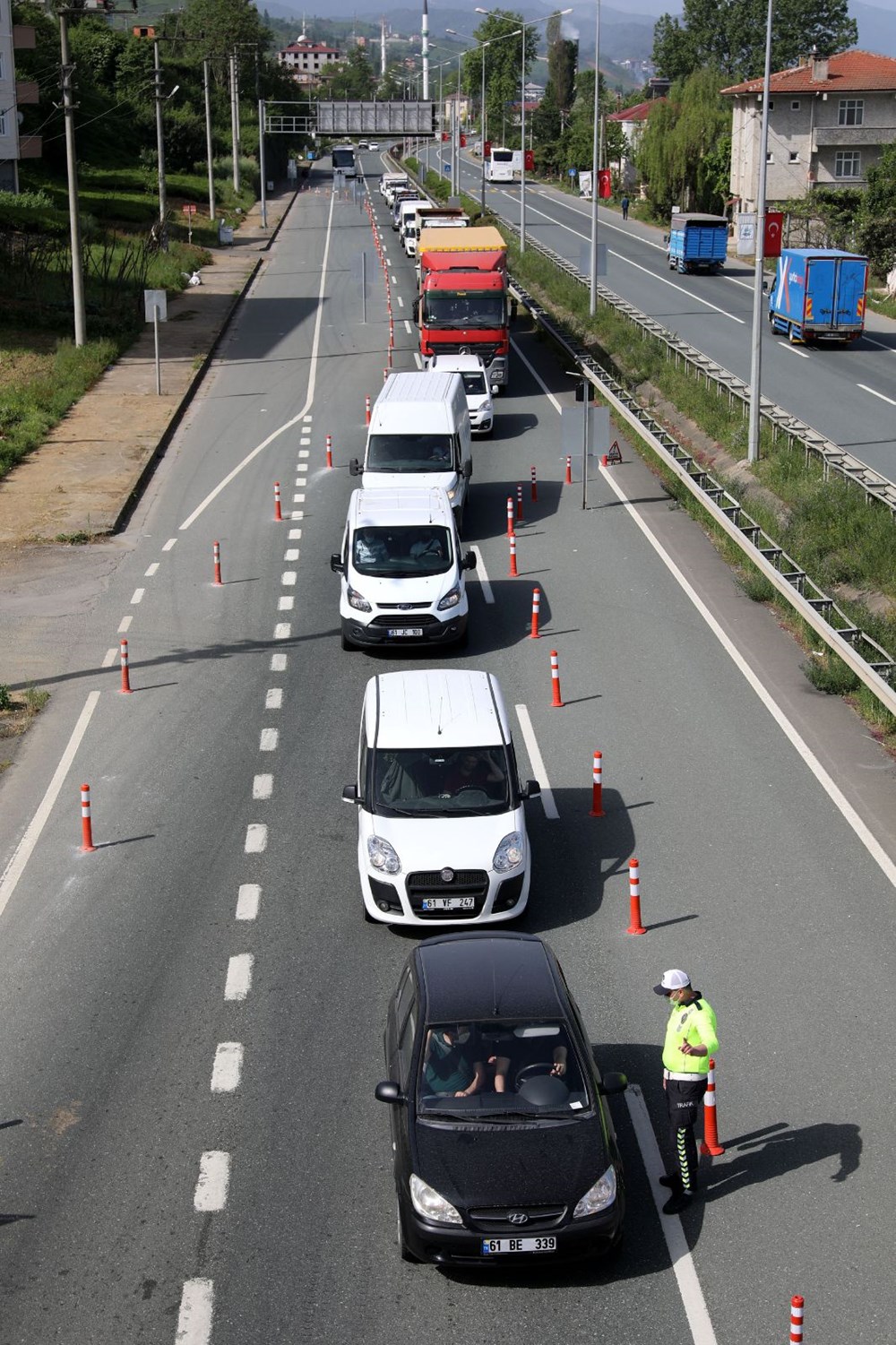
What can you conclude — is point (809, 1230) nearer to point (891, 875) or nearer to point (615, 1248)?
point (615, 1248)

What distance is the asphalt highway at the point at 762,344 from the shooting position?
1379 inches

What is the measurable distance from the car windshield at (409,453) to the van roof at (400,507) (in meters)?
3.60

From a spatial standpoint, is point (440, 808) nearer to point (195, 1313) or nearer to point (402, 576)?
point (195, 1313)

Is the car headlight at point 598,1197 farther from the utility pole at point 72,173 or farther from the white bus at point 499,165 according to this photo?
the white bus at point 499,165

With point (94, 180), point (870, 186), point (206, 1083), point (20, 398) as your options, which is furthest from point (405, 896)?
point (94, 180)

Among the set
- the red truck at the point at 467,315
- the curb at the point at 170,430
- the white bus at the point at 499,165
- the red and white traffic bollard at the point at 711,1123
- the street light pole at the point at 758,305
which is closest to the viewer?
the red and white traffic bollard at the point at 711,1123

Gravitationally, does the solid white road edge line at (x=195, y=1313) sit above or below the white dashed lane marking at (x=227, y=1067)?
above

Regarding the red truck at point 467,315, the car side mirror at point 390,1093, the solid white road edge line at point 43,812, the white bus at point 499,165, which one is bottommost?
the solid white road edge line at point 43,812

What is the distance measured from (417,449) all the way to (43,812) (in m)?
12.0

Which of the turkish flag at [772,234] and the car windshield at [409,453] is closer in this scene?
the car windshield at [409,453]

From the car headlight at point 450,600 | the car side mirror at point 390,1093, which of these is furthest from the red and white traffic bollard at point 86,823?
the car headlight at point 450,600

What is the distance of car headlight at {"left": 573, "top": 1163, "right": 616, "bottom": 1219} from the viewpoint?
938 cm

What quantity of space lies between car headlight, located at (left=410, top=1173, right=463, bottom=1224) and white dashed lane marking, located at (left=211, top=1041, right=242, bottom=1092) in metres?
2.56

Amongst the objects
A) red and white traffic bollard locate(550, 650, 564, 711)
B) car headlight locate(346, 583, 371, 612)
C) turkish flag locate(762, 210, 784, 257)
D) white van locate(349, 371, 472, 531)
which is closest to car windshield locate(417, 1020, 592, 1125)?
red and white traffic bollard locate(550, 650, 564, 711)
